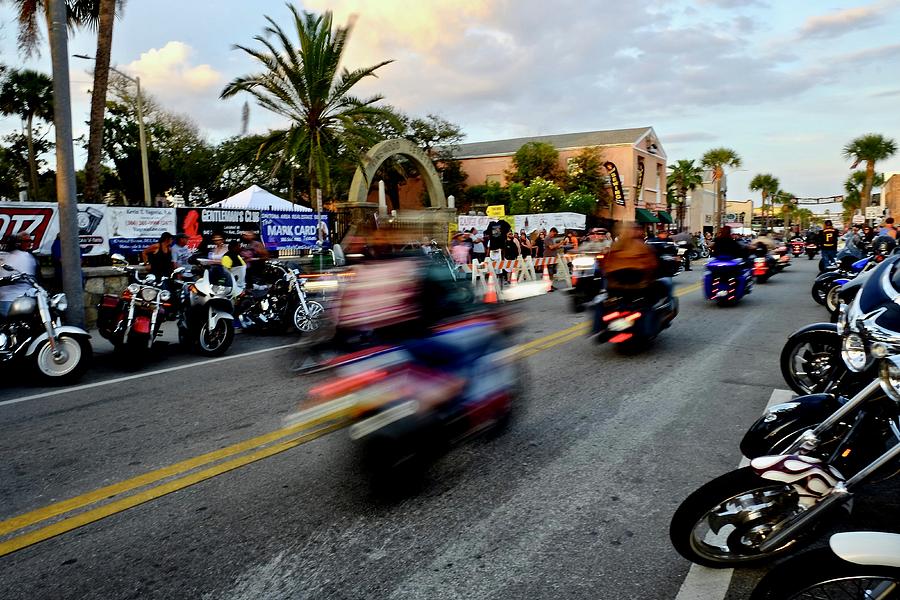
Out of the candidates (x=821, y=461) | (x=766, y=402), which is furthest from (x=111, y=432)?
(x=766, y=402)

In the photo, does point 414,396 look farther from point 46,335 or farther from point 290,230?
point 290,230

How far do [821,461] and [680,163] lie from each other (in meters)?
71.9

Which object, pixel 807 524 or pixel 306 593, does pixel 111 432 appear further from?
pixel 807 524

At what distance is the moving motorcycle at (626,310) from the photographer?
8094 millimetres

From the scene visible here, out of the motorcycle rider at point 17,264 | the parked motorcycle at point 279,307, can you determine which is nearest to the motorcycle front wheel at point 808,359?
the parked motorcycle at point 279,307

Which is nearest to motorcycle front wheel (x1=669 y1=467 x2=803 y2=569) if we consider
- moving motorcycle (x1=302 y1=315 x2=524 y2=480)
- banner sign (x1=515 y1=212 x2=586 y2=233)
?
moving motorcycle (x1=302 y1=315 x2=524 y2=480)

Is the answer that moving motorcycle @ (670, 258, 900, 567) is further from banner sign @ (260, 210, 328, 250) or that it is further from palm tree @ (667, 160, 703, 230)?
palm tree @ (667, 160, 703, 230)

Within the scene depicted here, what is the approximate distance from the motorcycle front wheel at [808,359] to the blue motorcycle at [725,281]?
6640mm

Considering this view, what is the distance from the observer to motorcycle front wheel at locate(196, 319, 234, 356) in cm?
891

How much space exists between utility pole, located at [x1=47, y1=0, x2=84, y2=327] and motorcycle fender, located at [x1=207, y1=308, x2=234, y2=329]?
2.16 metres

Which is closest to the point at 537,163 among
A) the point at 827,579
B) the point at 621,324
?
the point at 621,324

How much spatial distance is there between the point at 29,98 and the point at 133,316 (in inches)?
1493

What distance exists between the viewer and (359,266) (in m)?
4.27

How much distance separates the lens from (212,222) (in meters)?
14.3
